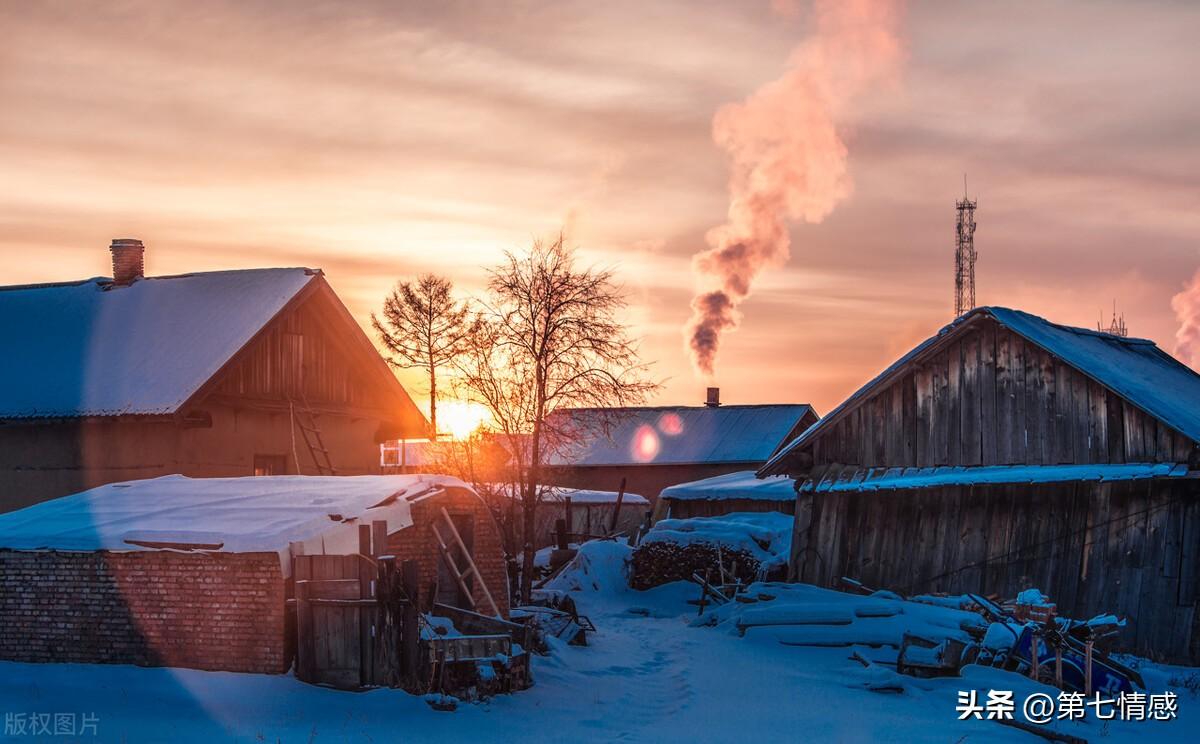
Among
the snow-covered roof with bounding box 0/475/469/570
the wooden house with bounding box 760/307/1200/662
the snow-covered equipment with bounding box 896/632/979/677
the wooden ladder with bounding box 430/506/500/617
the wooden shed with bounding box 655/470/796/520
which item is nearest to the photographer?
the snow-covered roof with bounding box 0/475/469/570

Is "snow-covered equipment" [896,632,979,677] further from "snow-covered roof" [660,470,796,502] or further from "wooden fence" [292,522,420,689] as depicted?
"snow-covered roof" [660,470,796,502]

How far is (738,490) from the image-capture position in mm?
37500

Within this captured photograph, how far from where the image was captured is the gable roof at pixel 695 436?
56188mm

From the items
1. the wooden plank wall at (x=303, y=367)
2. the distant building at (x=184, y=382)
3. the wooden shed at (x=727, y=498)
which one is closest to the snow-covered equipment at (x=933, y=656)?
the distant building at (x=184, y=382)

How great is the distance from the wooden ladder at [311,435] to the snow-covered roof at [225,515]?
7.46m

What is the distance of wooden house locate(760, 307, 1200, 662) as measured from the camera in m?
20.9

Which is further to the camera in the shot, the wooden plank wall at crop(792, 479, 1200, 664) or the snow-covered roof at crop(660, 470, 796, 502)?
the snow-covered roof at crop(660, 470, 796, 502)

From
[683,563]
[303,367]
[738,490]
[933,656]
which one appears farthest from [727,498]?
[933,656]

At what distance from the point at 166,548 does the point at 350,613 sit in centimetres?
258

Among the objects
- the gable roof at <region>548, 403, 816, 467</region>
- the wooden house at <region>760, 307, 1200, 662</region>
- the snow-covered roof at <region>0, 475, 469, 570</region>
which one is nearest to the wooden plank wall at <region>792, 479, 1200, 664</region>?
the wooden house at <region>760, 307, 1200, 662</region>

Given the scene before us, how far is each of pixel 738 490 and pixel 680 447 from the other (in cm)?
2041

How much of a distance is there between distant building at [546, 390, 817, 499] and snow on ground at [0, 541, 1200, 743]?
110 feet

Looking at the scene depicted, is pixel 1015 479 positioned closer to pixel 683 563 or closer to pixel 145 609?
pixel 683 563

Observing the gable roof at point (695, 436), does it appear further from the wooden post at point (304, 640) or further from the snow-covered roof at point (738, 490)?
the wooden post at point (304, 640)
